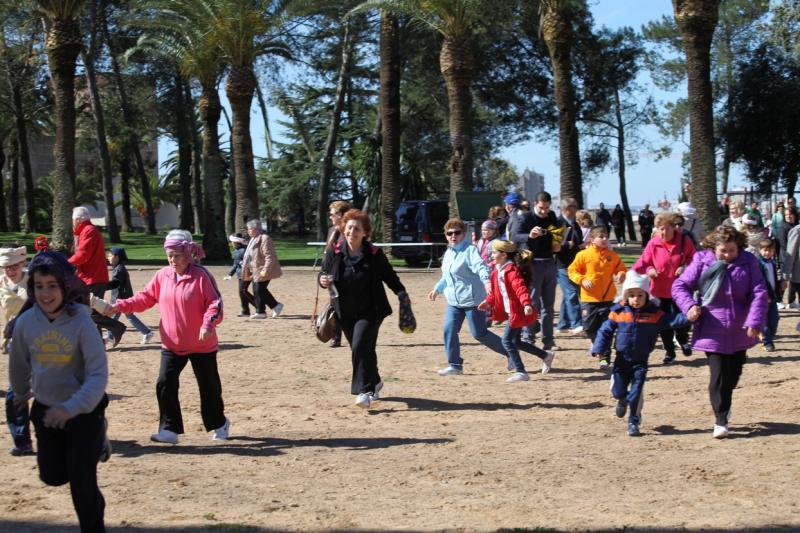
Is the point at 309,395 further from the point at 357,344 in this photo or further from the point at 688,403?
the point at 688,403

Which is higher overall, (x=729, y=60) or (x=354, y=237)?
(x=729, y=60)

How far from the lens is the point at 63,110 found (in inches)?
1196

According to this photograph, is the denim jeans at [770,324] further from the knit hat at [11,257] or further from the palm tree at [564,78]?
the palm tree at [564,78]

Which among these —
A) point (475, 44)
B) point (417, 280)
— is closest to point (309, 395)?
point (417, 280)

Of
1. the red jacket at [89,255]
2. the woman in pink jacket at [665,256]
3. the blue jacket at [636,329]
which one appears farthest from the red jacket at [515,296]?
the red jacket at [89,255]

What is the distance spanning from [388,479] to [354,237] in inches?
104

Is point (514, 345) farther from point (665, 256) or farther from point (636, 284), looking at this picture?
point (636, 284)

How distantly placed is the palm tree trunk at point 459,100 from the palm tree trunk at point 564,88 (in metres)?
2.29

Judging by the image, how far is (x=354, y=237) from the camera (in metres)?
8.69

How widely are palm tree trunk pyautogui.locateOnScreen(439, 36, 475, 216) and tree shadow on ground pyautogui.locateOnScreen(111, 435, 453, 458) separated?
65.9 ft

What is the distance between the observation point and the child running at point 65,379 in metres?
4.68

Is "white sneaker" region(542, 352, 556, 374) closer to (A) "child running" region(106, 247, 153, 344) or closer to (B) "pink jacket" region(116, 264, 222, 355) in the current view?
(B) "pink jacket" region(116, 264, 222, 355)

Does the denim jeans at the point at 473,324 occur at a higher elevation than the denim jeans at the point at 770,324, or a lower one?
higher

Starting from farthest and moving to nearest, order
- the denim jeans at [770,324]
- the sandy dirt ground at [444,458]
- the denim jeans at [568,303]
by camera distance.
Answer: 1. the denim jeans at [568,303]
2. the denim jeans at [770,324]
3. the sandy dirt ground at [444,458]
